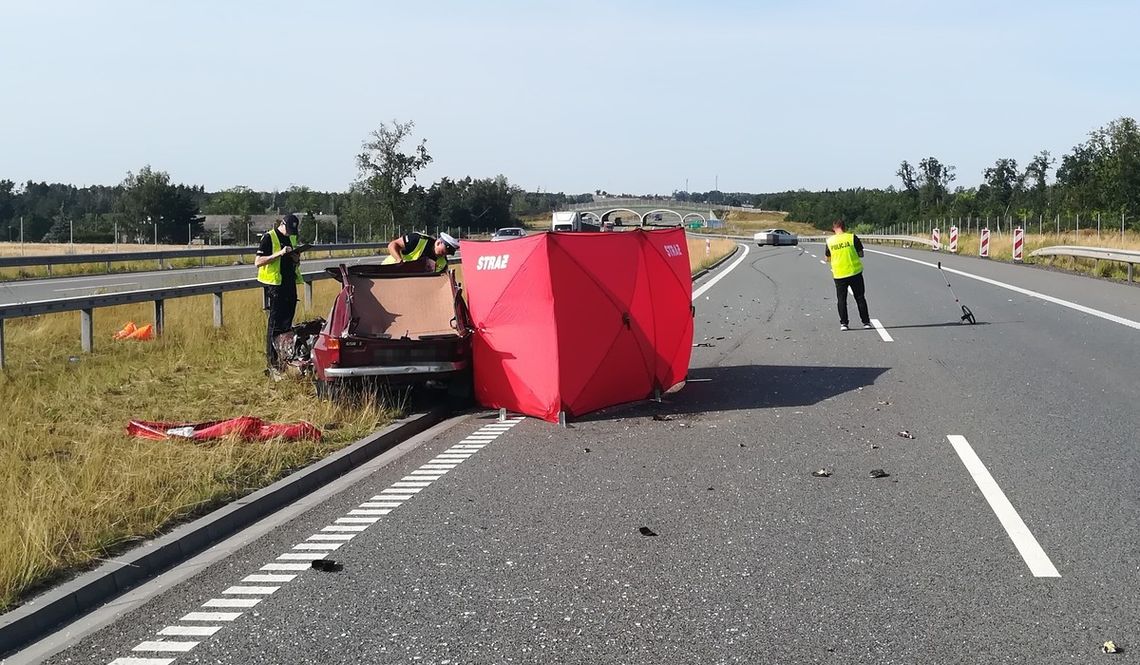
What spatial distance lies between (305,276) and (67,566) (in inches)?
539

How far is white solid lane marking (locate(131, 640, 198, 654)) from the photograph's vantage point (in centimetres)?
462

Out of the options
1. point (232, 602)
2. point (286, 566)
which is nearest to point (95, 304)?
point (286, 566)

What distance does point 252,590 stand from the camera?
5.40 m

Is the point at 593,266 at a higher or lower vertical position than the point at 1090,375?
higher

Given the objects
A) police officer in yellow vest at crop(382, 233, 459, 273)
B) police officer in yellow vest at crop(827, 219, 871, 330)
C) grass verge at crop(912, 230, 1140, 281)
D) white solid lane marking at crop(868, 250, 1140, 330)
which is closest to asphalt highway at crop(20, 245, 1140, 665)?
police officer in yellow vest at crop(382, 233, 459, 273)

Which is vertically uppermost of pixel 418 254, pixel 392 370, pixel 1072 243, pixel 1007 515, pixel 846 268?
pixel 1072 243

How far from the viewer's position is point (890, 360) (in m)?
13.4

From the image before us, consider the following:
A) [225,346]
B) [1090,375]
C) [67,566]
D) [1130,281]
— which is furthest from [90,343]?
[1130,281]

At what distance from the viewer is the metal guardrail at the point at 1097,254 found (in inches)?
1048

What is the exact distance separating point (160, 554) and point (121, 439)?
3.15 m

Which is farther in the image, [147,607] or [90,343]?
[90,343]

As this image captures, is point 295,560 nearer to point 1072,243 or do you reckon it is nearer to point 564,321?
point 564,321

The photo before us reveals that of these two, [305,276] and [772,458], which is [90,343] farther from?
[772,458]

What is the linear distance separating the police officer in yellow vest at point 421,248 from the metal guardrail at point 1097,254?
64.6 feet
